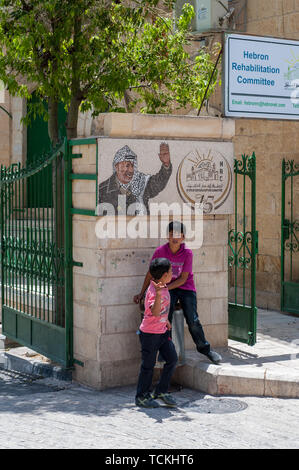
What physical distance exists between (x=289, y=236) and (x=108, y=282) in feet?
15.9

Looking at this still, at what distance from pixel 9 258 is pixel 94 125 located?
2617 mm

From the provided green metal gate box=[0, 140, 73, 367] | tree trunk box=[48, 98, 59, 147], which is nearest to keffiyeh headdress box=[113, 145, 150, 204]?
green metal gate box=[0, 140, 73, 367]

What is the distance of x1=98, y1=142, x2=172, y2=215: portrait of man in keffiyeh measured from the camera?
762 cm

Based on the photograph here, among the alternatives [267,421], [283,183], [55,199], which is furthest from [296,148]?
[267,421]

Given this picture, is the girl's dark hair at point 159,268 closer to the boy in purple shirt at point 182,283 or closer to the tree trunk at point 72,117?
the boy in purple shirt at point 182,283

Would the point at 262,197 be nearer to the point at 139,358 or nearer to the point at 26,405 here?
the point at 139,358

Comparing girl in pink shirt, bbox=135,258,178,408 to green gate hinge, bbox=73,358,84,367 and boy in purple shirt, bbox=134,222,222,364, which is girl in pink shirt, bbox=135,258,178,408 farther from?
green gate hinge, bbox=73,358,84,367

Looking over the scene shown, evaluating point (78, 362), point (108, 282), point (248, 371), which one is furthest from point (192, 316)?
point (78, 362)

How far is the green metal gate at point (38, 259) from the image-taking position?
820 centimetres

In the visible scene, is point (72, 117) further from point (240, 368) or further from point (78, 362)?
point (240, 368)

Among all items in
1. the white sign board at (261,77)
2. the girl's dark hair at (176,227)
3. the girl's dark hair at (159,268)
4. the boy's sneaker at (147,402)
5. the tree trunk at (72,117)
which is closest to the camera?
the girl's dark hair at (159,268)

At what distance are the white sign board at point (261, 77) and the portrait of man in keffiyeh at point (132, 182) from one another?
72.6 inches

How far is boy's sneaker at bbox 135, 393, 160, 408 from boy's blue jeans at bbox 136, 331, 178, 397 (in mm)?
38

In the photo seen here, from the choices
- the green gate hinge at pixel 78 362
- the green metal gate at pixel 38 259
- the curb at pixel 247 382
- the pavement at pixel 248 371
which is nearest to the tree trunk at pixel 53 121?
the green metal gate at pixel 38 259
